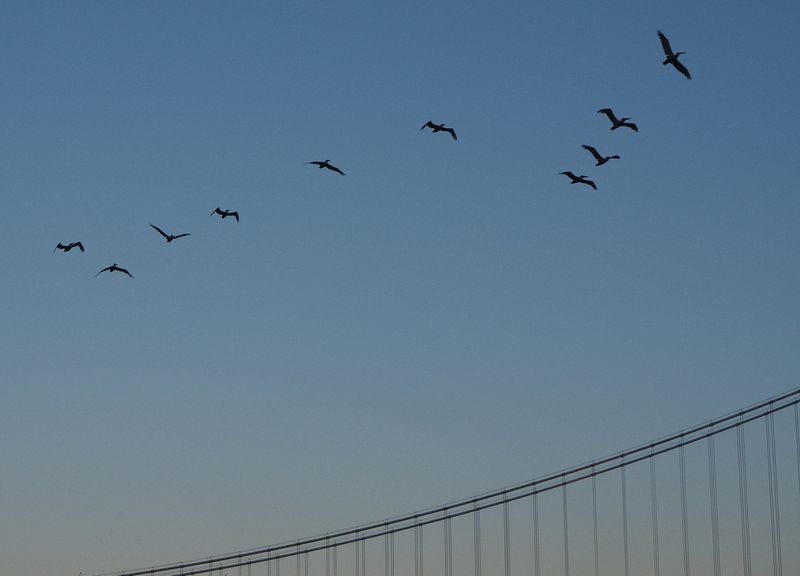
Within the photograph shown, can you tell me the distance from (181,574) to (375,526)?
9.87 meters

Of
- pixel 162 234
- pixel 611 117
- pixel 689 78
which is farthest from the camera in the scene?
pixel 162 234

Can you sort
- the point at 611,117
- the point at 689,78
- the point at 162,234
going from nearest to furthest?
the point at 689,78, the point at 611,117, the point at 162,234

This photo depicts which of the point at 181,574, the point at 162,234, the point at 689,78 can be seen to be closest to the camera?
the point at 689,78

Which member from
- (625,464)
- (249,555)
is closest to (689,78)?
(625,464)

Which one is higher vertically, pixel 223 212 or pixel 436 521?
pixel 223 212

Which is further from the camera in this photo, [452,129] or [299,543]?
[299,543]

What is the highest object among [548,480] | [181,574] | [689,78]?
[689,78]

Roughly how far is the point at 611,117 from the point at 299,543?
101 ft

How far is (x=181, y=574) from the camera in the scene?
70125mm

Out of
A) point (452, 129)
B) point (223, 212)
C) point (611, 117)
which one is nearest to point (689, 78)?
point (611, 117)

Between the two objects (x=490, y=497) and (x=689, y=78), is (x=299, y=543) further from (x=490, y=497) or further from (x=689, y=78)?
(x=689, y=78)

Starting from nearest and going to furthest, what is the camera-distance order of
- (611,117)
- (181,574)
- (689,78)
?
(689,78)
(611,117)
(181,574)

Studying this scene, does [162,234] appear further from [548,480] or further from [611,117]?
[548,480]

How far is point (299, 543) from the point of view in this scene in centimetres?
7250
